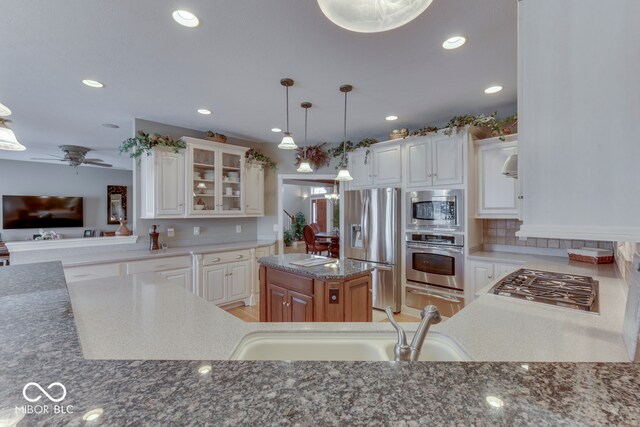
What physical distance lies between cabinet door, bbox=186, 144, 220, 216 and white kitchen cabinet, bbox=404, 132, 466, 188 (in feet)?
8.32

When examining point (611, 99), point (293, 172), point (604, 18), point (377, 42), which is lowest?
point (611, 99)

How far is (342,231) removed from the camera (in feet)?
13.4

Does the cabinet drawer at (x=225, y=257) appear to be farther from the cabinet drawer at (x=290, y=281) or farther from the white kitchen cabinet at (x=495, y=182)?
the white kitchen cabinet at (x=495, y=182)

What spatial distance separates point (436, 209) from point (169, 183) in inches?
125

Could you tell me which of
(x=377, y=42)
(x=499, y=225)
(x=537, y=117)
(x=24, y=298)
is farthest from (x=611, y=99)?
(x=499, y=225)

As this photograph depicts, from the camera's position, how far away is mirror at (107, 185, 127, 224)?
7.57 metres

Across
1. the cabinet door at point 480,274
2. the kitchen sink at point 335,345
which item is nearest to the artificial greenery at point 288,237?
the cabinet door at point 480,274

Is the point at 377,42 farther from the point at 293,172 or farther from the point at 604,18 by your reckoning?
the point at 293,172

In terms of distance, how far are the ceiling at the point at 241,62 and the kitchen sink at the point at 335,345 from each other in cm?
171

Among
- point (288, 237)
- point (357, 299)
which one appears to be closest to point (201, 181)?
point (357, 299)

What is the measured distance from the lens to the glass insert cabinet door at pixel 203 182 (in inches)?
147

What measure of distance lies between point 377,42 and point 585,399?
2083 millimetres

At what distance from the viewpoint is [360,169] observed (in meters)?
3.97

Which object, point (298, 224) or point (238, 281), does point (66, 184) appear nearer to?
point (238, 281)
